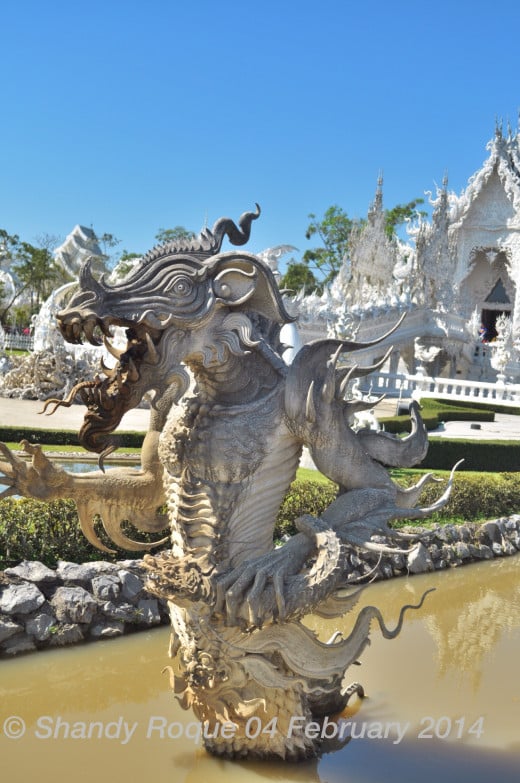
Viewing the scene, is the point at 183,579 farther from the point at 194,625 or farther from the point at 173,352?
the point at 173,352

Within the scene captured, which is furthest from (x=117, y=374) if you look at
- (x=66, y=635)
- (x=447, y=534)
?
(x=447, y=534)

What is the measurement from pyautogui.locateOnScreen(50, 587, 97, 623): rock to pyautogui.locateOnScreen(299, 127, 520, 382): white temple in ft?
53.8

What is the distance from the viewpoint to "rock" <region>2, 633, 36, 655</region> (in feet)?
17.2

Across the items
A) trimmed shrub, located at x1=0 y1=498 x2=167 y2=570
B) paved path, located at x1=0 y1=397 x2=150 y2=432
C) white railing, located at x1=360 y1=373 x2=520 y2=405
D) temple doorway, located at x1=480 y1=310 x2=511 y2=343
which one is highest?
temple doorway, located at x1=480 y1=310 x2=511 y2=343

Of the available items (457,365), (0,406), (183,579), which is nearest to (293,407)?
(183,579)

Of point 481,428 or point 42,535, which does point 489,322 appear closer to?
point 481,428

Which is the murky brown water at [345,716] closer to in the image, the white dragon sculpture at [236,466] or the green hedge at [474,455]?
the white dragon sculpture at [236,466]

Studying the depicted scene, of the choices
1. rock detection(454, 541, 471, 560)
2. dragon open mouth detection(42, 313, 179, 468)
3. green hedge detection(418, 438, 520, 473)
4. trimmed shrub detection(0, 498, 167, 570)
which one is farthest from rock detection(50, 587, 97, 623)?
green hedge detection(418, 438, 520, 473)

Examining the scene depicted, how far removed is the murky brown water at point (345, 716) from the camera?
3.61 m

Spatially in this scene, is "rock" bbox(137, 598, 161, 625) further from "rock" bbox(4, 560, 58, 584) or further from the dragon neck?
the dragon neck

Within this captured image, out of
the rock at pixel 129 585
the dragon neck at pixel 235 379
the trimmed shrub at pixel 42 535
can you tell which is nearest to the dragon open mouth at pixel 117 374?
the dragon neck at pixel 235 379

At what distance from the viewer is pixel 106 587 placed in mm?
5816

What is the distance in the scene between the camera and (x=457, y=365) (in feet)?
96.5

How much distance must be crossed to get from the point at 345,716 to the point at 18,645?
232 centimetres
